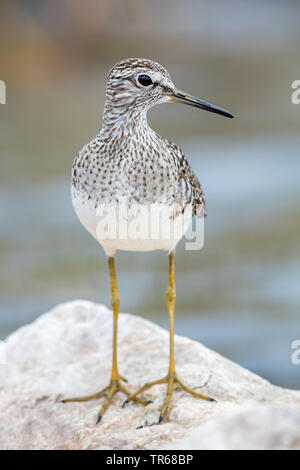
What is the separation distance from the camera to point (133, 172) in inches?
201

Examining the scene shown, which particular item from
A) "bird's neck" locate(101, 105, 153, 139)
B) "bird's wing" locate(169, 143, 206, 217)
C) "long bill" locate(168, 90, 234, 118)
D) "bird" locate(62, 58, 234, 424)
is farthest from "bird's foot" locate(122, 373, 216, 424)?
"long bill" locate(168, 90, 234, 118)

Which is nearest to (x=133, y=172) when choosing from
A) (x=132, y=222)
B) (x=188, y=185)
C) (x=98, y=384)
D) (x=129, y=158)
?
(x=129, y=158)

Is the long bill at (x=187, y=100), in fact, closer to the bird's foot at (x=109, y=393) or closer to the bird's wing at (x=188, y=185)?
the bird's wing at (x=188, y=185)

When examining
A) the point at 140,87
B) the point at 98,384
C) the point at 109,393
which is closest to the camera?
the point at 140,87

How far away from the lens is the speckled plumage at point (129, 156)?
5086mm

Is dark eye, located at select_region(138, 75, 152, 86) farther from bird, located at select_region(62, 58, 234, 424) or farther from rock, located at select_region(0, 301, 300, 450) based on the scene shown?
rock, located at select_region(0, 301, 300, 450)

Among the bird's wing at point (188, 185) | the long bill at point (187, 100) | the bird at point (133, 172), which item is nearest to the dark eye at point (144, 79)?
the bird at point (133, 172)

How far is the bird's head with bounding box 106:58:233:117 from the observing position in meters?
5.16

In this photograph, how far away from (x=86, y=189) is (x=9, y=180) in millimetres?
7679

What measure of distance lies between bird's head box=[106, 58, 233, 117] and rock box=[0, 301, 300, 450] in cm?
174

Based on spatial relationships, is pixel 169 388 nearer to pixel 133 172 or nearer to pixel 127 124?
pixel 133 172

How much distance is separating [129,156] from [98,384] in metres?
1.69

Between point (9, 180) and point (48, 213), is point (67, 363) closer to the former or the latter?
Result: point (48, 213)

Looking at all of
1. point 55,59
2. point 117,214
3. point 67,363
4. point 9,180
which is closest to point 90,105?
point 55,59
